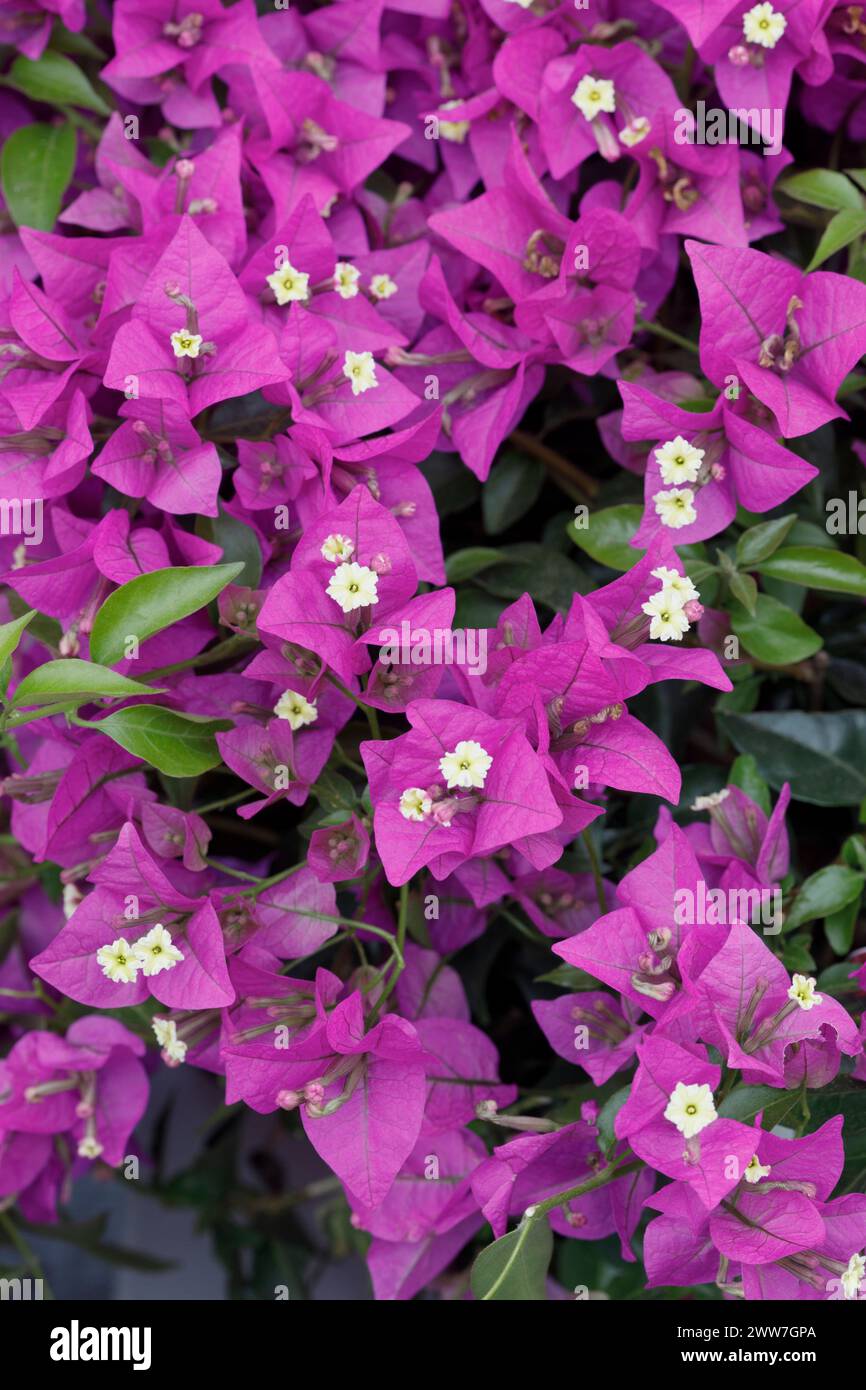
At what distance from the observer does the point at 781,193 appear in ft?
3.00

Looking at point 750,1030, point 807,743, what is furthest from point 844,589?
point 750,1030

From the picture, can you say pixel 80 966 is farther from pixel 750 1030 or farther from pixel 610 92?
pixel 610 92

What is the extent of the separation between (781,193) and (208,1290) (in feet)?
3.76

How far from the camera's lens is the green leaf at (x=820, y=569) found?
79 cm

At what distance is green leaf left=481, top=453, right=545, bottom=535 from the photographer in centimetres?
92

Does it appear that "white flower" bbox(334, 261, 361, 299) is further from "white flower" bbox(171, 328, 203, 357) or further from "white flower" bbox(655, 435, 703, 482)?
"white flower" bbox(655, 435, 703, 482)

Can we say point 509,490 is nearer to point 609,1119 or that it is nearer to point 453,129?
point 453,129

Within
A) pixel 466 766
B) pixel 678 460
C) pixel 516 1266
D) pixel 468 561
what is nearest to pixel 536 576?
pixel 468 561

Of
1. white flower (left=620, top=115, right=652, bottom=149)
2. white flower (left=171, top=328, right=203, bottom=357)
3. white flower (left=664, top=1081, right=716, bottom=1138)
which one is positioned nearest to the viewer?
white flower (left=664, top=1081, right=716, bottom=1138)

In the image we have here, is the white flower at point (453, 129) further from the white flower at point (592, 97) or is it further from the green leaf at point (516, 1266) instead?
the green leaf at point (516, 1266)

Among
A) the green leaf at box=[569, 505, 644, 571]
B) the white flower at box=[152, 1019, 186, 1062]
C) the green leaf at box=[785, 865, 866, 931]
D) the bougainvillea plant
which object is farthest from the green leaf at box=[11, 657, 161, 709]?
the green leaf at box=[785, 865, 866, 931]

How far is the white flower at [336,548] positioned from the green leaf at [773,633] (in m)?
0.28

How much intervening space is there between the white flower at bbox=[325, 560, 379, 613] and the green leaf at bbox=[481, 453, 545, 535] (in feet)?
0.77

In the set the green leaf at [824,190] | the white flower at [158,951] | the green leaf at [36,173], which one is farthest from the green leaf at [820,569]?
the green leaf at [36,173]
